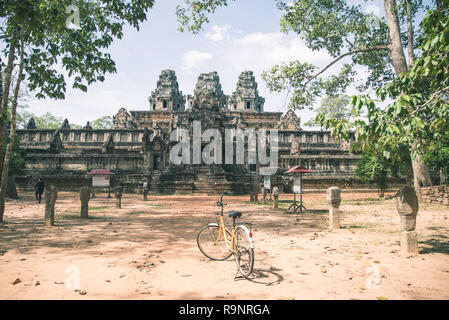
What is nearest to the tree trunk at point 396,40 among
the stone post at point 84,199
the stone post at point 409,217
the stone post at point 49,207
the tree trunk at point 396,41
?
the tree trunk at point 396,41

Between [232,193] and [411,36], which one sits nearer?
[411,36]

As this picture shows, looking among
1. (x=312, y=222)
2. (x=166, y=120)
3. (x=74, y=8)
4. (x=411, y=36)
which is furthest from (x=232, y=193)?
(x=166, y=120)

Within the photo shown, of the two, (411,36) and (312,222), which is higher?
(411,36)

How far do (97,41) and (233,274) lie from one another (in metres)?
8.51

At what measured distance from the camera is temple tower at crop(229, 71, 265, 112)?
2368 inches

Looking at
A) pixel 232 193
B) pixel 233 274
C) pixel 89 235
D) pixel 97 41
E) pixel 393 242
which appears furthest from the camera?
pixel 232 193

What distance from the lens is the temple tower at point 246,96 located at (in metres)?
60.2

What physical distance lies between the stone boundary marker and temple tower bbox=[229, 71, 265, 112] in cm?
4729

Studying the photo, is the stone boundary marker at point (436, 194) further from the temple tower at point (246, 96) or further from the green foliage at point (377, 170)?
the temple tower at point (246, 96)

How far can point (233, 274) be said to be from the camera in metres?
4.36

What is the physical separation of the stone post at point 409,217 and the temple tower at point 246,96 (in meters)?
54.9

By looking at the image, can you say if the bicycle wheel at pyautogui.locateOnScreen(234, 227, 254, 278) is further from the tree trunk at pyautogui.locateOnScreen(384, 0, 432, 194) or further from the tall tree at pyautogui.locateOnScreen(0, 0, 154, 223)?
the tree trunk at pyautogui.locateOnScreen(384, 0, 432, 194)

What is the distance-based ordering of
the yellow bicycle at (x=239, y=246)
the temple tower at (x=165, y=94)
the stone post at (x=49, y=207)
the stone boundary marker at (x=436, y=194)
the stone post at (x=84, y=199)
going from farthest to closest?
the temple tower at (x=165, y=94), the stone boundary marker at (x=436, y=194), the stone post at (x=84, y=199), the stone post at (x=49, y=207), the yellow bicycle at (x=239, y=246)

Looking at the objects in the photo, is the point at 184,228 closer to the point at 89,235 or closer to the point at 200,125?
the point at 89,235
